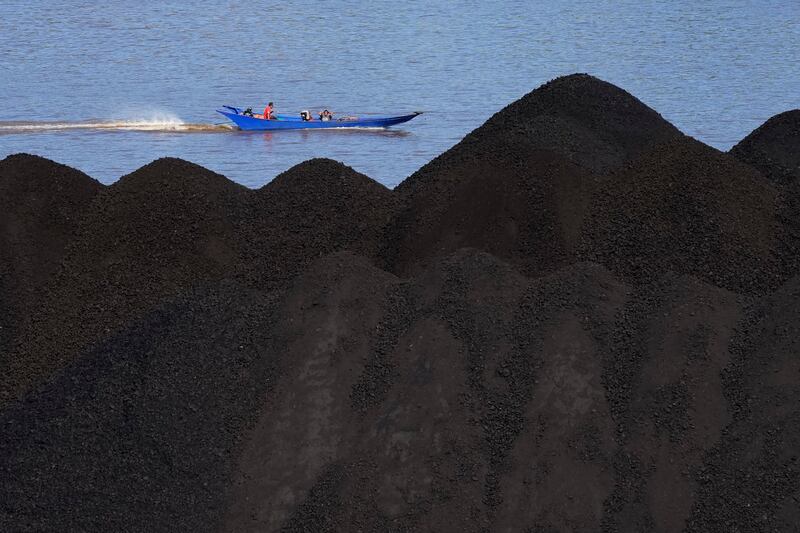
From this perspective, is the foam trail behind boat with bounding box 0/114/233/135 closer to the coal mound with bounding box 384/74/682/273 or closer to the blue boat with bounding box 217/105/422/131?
the blue boat with bounding box 217/105/422/131

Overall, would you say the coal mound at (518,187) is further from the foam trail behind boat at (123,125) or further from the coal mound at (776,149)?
the foam trail behind boat at (123,125)

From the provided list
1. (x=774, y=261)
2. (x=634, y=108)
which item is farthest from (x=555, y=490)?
(x=634, y=108)

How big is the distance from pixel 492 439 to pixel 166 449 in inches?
171

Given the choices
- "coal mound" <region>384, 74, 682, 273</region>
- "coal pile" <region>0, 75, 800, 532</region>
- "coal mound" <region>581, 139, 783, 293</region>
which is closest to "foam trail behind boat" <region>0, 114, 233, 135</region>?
"coal mound" <region>384, 74, 682, 273</region>

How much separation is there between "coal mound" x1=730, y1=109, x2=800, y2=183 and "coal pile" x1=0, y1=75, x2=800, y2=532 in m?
2.61

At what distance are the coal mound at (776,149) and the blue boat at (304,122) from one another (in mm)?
18590

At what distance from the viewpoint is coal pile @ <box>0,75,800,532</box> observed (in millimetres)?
14023

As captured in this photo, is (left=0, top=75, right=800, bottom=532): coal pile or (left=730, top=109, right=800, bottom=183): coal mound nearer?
(left=0, top=75, right=800, bottom=532): coal pile

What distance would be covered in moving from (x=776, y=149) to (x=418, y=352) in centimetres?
1131

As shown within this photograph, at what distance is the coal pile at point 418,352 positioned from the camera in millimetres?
14023

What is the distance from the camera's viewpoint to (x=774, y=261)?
18.3m

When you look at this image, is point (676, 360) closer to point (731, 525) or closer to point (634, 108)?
point (731, 525)

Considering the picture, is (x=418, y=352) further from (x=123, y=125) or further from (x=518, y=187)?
(x=123, y=125)

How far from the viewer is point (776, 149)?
23188mm
